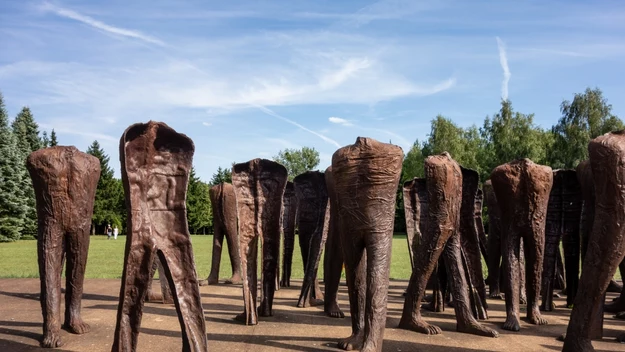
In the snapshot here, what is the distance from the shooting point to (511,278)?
26.3 feet

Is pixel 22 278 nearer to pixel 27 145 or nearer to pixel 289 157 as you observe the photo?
pixel 27 145

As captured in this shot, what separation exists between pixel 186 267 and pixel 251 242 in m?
2.59

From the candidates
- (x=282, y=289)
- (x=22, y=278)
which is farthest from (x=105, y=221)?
(x=282, y=289)

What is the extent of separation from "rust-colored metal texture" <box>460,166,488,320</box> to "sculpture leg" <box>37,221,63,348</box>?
5.99m

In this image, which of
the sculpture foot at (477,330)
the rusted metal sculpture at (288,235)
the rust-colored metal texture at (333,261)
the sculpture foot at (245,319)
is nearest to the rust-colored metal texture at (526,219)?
the sculpture foot at (477,330)

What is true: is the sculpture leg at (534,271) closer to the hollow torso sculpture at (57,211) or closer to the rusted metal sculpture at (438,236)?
the rusted metal sculpture at (438,236)

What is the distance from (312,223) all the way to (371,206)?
4.24 meters

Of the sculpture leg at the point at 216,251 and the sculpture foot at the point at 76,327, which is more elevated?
the sculpture leg at the point at 216,251

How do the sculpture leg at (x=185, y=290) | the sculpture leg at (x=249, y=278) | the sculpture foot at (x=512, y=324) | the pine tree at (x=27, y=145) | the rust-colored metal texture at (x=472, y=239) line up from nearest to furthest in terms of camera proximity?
1. the sculpture leg at (x=185, y=290)
2. the sculpture foot at (x=512, y=324)
3. the sculpture leg at (x=249, y=278)
4. the rust-colored metal texture at (x=472, y=239)
5. the pine tree at (x=27, y=145)

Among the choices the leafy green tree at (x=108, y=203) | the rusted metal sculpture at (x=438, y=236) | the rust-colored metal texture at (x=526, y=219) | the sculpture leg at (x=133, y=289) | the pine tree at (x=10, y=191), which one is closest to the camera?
the sculpture leg at (x=133, y=289)

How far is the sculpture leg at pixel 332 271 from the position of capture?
26.8ft

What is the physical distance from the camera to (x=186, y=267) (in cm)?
546

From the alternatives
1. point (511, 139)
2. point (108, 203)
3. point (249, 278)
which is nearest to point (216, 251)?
point (249, 278)

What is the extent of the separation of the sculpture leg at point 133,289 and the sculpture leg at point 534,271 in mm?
5757
